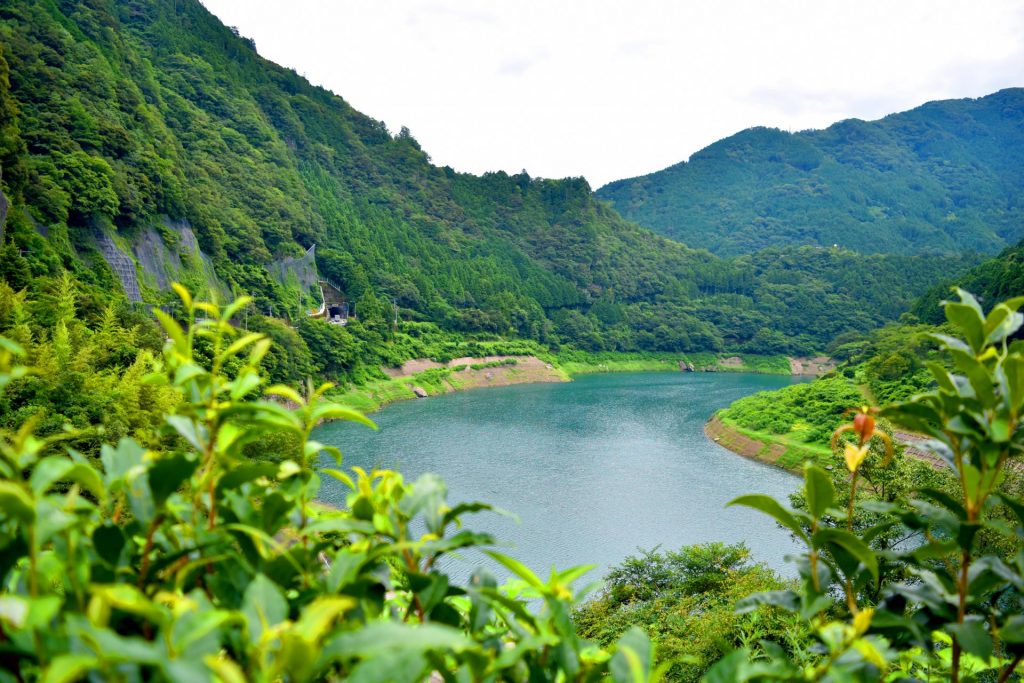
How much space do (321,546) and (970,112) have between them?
25296cm

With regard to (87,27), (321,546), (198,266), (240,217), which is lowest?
(321,546)

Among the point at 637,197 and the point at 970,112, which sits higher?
the point at 970,112

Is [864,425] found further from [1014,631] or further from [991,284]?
[991,284]

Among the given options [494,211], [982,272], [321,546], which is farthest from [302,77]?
[321,546]

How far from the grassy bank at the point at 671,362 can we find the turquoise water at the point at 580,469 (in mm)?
17055

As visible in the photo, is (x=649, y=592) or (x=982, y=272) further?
(x=982, y=272)

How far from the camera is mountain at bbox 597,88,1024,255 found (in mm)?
127875

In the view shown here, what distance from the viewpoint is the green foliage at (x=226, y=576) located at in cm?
68

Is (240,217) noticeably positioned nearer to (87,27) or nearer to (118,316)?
(87,27)

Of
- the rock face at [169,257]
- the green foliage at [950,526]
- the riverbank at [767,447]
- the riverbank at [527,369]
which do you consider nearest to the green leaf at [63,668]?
the green foliage at [950,526]

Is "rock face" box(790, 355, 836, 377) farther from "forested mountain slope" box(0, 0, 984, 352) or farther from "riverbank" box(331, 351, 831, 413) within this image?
"forested mountain slope" box(0, 0, 984, 352)

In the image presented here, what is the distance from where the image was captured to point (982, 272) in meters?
37.9

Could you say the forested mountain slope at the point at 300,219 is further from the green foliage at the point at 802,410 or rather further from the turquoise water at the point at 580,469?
the green foliage at the point at 802,410

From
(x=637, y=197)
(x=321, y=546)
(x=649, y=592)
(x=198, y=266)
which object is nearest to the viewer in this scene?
(x=321, y=546)
